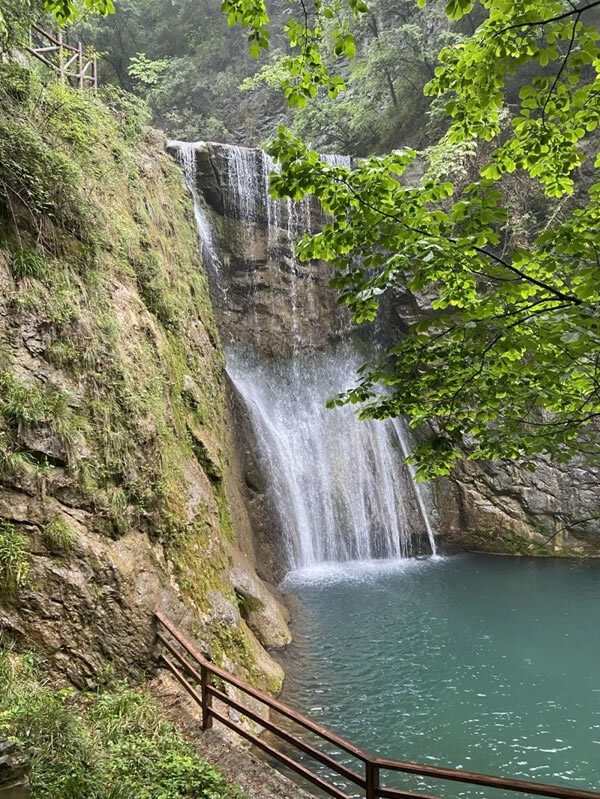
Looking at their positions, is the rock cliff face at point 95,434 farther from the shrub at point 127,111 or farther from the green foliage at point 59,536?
the shrub at point 127,111

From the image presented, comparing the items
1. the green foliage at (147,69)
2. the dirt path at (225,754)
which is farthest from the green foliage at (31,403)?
the green foliage at (147,69)

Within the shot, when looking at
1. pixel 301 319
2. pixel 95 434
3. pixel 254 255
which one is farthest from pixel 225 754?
A: pixel 254 255

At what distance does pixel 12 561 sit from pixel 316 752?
3061 millimetres

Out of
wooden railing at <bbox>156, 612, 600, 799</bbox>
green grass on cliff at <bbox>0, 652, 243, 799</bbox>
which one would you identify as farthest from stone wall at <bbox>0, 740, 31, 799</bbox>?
wooden railing at <bbox>156, 612, 600, 799</bbox>

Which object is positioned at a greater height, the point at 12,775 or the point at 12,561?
the point at 12,561

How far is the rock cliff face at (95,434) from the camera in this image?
5.39 m

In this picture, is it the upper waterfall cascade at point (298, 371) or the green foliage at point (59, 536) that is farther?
the upper waterfall cascade at point (298, 371)

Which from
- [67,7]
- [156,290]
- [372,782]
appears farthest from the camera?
[156,290]

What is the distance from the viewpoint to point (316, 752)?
4297mm

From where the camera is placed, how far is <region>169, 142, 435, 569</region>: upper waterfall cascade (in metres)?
16.4

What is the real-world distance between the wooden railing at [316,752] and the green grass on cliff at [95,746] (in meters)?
0.47

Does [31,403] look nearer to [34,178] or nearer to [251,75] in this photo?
[34,178]

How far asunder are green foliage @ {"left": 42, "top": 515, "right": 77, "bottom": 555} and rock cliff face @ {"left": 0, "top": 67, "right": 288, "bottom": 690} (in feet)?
0.04

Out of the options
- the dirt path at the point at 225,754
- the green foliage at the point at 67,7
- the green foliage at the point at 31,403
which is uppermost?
the green foliage at the point at 67,7
